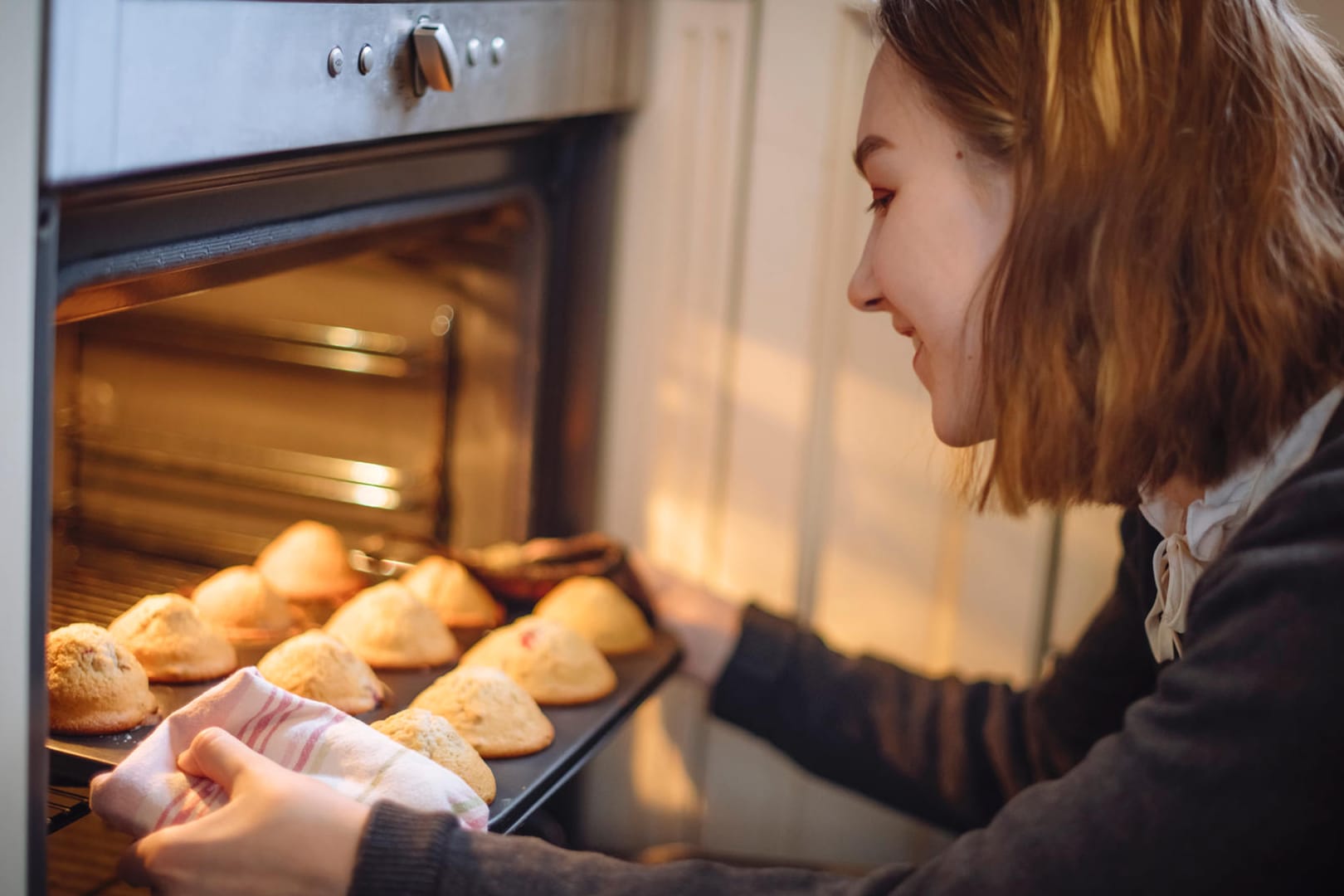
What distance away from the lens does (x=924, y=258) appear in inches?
33.6

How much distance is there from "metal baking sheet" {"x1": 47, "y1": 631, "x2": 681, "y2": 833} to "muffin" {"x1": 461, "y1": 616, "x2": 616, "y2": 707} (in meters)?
0.01

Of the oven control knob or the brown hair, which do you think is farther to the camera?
the oven control knob

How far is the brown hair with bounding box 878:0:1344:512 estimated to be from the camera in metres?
0.75

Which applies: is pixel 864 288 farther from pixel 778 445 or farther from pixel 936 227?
pixel 778 445

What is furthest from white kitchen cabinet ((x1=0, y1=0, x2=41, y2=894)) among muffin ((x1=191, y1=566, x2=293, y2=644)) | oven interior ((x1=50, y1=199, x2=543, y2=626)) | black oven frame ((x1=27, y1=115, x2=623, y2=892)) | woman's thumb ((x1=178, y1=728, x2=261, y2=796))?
oven interior ((x1=50, y1=199, x2=543, y2=626))

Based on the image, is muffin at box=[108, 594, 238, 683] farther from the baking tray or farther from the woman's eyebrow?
the woman's eyebrow

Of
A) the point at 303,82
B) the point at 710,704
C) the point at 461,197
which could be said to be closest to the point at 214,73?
the point at 303,82

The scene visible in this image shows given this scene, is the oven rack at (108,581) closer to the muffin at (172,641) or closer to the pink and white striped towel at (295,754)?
the muffin at (172,641)

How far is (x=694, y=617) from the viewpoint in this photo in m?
1.27

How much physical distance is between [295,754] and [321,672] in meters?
0.14

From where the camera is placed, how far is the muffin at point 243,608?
1.04 metres


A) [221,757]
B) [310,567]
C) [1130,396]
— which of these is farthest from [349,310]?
[1130,396]

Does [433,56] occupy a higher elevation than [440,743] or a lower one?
higher

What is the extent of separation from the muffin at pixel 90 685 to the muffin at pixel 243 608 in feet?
0.59
